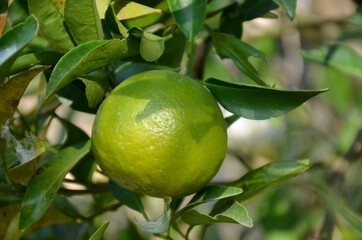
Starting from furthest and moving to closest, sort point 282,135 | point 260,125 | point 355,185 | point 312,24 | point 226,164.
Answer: point 226,164, point 260,125, point 282,135, point 355,185, point 312,24

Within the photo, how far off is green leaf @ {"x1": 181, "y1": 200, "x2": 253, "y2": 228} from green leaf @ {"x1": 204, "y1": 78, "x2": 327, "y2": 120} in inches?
5.0

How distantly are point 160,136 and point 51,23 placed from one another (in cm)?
23

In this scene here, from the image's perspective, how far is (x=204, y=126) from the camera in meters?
0.65

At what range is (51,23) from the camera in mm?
696

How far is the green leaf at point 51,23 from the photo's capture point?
0.67 m

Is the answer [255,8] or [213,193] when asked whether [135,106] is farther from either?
[255,8]

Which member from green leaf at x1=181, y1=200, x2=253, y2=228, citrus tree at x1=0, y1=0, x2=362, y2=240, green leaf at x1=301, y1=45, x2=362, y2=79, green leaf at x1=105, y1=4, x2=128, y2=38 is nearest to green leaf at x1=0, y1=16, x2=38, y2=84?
citrus tree at x1=0, y1=0, x2=362, y2=240

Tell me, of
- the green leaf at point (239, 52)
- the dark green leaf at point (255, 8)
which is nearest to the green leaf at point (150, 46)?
the green leaf at point (239, 52)

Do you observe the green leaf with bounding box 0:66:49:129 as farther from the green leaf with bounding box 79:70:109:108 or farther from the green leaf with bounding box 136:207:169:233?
the green leaf with bounding box 136:207:169:233

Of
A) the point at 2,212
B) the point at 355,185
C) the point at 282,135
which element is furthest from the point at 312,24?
the point at 2,212

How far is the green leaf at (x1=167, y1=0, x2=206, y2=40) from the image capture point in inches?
27.6

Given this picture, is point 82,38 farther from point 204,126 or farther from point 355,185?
point 355,185

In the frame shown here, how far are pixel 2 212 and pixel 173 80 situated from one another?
39 cm

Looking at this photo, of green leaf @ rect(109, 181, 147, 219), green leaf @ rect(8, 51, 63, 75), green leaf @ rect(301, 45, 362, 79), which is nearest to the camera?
green leaf @ rect(8, 51, 63, 75)
